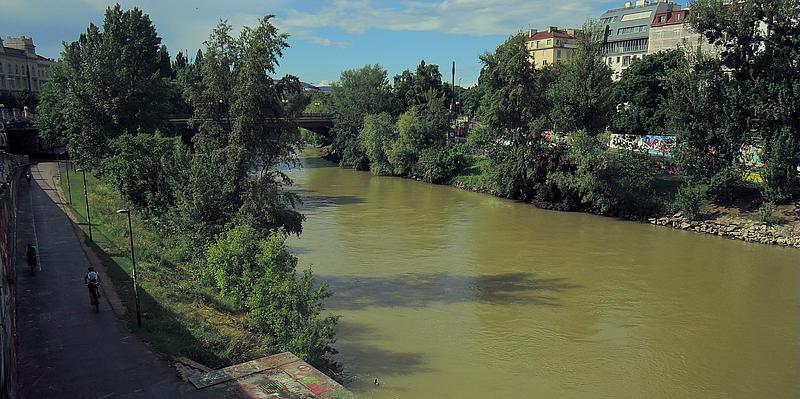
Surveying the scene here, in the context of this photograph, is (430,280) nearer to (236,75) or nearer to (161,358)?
(236,75)

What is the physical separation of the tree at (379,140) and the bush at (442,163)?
22.9 ft

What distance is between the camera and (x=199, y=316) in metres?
19.1

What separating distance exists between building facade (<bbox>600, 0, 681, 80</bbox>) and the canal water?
60.8m

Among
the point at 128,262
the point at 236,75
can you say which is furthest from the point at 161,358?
the point at 236,75

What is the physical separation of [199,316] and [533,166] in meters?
35.0

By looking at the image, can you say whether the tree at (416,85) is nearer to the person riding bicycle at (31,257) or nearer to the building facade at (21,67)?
the building facade at (21,67)

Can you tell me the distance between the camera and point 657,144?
48875 mm

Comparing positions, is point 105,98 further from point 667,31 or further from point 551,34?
point 551,34

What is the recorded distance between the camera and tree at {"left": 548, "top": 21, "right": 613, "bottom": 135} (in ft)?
150

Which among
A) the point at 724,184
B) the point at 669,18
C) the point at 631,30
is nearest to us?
the point at 724,184

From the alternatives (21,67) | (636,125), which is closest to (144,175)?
(636,125)

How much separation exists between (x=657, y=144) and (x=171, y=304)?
42656mm

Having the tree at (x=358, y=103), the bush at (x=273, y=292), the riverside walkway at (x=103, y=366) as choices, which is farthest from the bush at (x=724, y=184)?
the tree at (x=358, y=103)

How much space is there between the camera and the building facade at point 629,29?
89.9m
